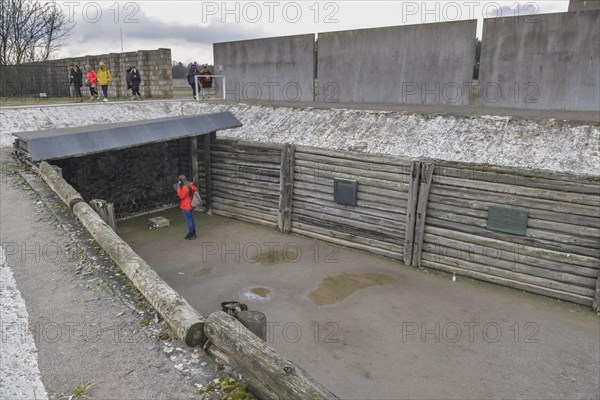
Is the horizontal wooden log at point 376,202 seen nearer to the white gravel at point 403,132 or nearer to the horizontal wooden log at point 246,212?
the white gravel at point 403,132

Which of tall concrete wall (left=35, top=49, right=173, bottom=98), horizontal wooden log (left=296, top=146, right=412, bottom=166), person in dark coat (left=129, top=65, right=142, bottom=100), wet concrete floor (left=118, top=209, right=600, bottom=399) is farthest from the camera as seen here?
tall concrete wall (left=35, top=49, right=173, bottom=98)

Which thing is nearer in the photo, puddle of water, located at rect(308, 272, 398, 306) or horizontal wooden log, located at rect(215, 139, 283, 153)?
puddle of water, located at rect(308, 272, 398, 306)

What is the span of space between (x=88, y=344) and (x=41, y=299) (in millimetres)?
1250

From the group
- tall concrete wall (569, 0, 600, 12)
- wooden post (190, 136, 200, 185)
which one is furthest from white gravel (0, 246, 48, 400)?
tall concrete wall (569, 0, 600, 12)

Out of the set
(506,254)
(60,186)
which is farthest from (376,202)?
(60,186)

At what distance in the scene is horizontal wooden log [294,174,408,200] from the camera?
1002cm

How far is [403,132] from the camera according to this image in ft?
37.7

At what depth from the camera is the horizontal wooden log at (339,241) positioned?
1038 cm

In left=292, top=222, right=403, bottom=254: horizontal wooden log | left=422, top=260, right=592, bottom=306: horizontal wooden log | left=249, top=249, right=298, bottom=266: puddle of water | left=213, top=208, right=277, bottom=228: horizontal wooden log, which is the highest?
left=292, top=222, right=403, bottom=254: horizontal wooden log

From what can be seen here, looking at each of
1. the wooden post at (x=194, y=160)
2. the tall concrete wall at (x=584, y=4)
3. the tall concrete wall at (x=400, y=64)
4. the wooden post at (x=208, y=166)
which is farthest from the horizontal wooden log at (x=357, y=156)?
the tall concrete wall at (x=584, y=4)

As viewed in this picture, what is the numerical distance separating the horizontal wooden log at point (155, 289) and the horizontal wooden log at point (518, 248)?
6400 mm

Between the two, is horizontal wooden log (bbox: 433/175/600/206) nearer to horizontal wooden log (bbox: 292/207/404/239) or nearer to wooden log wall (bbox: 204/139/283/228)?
horizontal wooden log (bbox: 292/207/404/239)

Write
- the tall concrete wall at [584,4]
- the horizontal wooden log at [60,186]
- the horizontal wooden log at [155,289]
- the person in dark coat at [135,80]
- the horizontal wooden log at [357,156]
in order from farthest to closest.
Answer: the person in dark coat at [135,80], the tall concrete wall at [584,4], the horizontal wooden log at [357,156], the horizontal wooden log at [60,186], the horizontal wooden log at [155,289]

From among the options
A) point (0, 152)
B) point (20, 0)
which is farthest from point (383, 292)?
point (20, 0)
